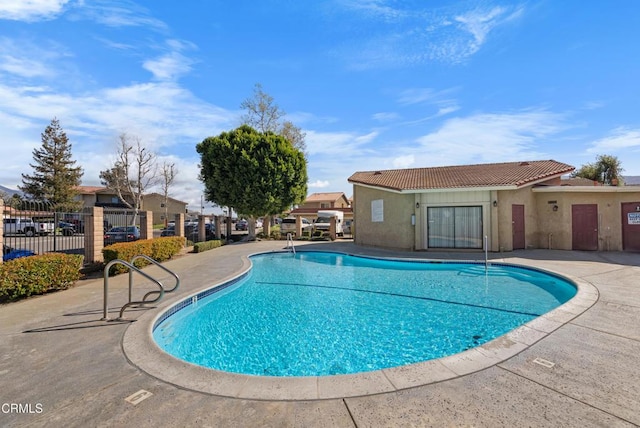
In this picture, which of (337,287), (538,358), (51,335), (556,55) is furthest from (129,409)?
(556,55)

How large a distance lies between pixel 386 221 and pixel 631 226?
11581 millimetres

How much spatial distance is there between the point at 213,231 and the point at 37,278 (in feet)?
63.2

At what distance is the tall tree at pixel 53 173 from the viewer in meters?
36.9

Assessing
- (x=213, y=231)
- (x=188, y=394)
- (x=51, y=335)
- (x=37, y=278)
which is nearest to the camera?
(x=188, y=394)

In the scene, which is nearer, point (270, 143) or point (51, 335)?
point (51, 335)

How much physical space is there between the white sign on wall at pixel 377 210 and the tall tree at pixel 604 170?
111 ft

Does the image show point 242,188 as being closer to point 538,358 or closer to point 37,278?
point 37,278

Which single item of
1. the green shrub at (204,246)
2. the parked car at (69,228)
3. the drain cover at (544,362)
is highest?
the parked car at (69,228)

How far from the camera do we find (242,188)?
21.8 m

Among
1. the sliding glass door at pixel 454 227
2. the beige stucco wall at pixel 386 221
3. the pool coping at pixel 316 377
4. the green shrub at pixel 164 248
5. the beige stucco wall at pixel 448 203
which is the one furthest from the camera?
the beige stucco wall at pixel 386 221

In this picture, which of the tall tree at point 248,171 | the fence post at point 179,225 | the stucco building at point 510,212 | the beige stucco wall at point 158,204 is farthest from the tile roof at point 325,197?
the stucco building at point 510,212

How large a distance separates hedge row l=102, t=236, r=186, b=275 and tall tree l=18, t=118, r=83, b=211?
30389mm

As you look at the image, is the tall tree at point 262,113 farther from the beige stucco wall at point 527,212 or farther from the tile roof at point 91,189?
the tile roof at point 91,189

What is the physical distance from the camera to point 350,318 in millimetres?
7031
